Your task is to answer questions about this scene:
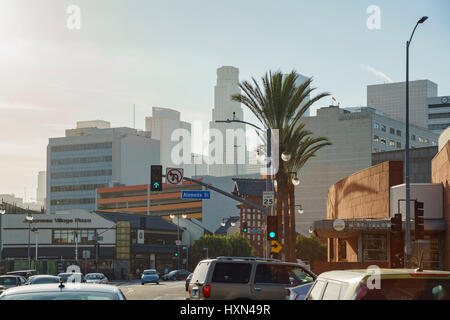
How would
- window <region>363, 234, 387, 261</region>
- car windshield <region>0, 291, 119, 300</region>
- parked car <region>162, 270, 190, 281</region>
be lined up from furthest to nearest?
parked car <region>162, 270, 190, 281</region>, window <region>363, 234, 387, 261</region>, car windshield <region>0, 291, 119, 300</region>

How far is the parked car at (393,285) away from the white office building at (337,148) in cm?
15002

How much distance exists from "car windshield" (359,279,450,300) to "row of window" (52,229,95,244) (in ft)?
328

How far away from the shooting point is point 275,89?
→ 42438 mm

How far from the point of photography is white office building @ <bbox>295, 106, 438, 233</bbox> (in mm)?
162250

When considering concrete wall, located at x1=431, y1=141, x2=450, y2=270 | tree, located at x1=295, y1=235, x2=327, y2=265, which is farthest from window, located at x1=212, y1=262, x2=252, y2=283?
tree, located at x1=295, y1=235, x2=327, y2=265

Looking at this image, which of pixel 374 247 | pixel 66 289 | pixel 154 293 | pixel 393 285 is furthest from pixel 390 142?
pixel 66 289

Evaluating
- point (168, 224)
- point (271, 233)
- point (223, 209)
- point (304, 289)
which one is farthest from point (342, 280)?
point (223, 209)

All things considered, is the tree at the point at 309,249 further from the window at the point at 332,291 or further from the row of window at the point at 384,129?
the window at the point at 332,291

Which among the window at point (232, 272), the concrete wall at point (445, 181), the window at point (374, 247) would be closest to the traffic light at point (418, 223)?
the concrete wall at point (445, 181)

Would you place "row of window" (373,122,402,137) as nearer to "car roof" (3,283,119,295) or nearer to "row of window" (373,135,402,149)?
"row of window" (373,135,402,149)

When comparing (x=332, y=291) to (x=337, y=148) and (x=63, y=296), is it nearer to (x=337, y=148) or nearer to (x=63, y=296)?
(x=63, y=296)

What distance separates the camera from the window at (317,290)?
10789 mm
